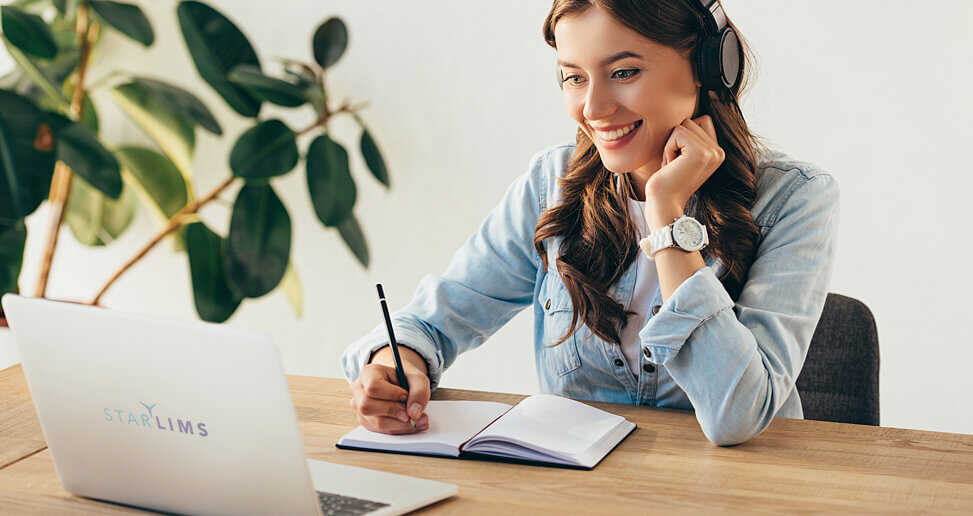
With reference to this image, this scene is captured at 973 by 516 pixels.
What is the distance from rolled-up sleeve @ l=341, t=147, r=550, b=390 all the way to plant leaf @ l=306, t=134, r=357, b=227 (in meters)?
0.93

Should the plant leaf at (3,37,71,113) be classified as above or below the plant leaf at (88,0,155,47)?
below

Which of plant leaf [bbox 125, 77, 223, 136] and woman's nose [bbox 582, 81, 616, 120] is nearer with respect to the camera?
woman's nose [bbox 582, 81, 616, 120]

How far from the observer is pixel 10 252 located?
7.07 feet

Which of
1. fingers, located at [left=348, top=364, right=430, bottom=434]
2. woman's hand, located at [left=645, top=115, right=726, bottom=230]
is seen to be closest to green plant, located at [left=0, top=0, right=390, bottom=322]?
fingers, located at [left=348, top=364, right=430, bottom=434]

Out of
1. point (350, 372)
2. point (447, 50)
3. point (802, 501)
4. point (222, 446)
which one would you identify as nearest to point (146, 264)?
point (447, 50)

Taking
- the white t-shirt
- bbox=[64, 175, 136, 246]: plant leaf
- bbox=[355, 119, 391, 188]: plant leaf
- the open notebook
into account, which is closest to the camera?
the open notebook

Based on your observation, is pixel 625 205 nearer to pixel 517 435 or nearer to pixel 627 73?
pixel 627 73

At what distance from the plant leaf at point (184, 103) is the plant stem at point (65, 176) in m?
0.27

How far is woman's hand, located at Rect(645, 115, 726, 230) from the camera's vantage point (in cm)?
135

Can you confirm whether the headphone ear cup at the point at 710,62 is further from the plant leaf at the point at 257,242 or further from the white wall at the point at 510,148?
the plant leaf at the point at 257,242

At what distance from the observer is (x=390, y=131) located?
2811 millimetres

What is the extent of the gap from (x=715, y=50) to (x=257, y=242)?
4.87 ft

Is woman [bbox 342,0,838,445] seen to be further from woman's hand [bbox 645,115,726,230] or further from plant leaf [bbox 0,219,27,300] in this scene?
plant leaf [bbox 0,219,27,300]

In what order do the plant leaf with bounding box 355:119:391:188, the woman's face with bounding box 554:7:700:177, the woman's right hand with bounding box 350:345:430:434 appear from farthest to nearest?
the plant leaf with bounding box 355:119:391:188 → the woman's face with bounding box 554:7:700:177 → the woman's right hand with bounding box 350:345:430:434
